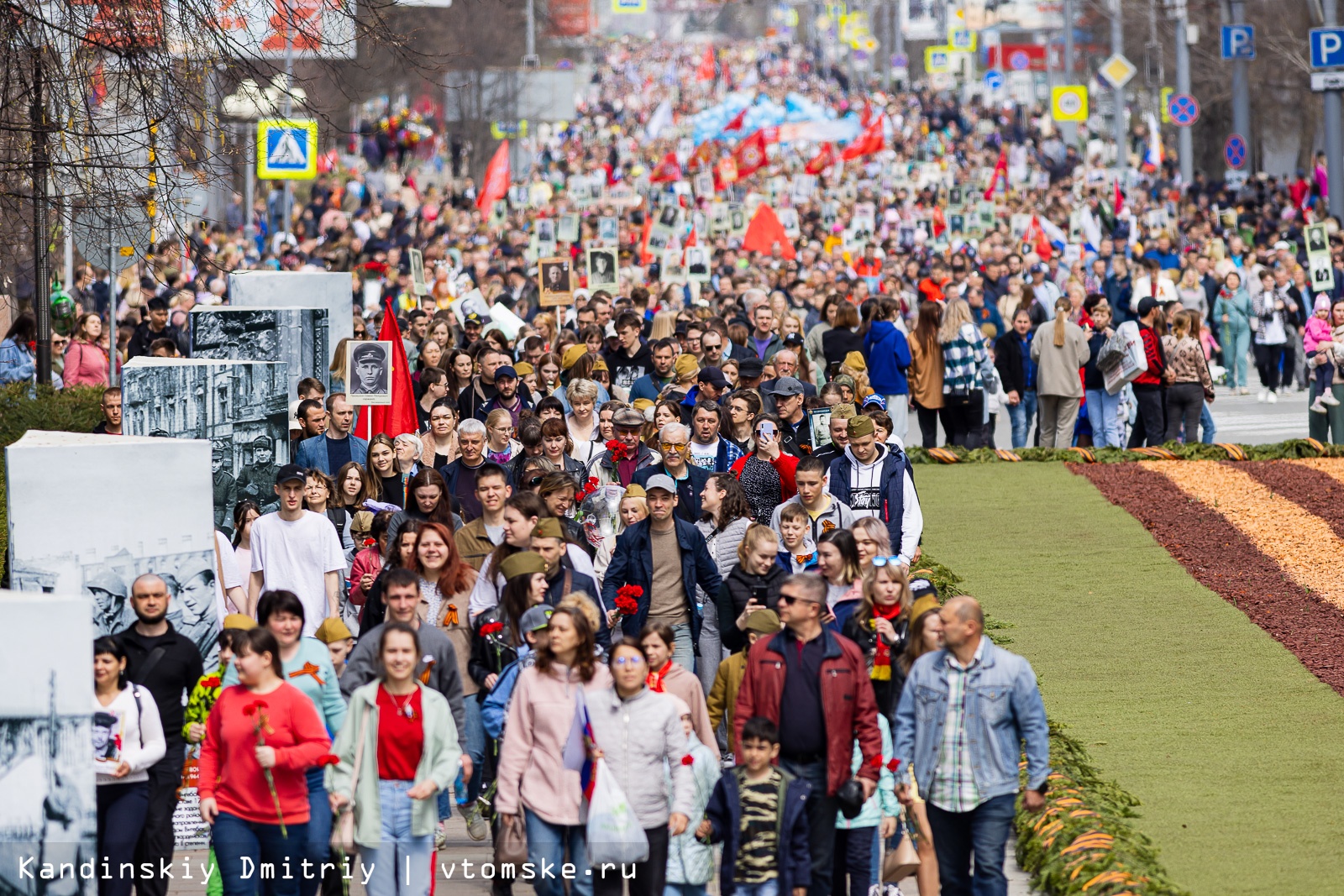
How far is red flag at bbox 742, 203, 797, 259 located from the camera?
35.9 meters

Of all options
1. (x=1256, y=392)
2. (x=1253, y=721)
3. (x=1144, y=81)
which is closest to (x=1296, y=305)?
(x=1256, y=392)

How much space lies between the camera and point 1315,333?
22516 mm

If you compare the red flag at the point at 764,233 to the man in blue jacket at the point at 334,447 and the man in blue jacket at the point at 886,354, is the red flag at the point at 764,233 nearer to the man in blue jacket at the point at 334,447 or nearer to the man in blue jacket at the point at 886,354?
the man in blue jacket at the point at 886,354

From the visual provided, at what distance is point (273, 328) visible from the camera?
16641 mm

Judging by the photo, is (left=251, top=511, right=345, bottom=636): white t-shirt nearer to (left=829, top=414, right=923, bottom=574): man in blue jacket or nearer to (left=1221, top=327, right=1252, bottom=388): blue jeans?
(left=829, top=414, right=923, bottom=574): man in blue jacket

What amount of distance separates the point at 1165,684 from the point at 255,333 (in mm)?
7313

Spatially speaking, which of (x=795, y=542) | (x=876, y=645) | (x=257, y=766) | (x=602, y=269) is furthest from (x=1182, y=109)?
(x=257, y=766)

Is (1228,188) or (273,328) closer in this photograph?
(273,328)

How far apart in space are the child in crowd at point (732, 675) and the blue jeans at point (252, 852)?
6.03 ft

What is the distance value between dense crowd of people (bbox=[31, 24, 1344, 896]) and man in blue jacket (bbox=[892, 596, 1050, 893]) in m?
0.01

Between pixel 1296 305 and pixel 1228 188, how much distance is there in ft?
67.7

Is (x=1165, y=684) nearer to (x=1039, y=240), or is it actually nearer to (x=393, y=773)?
(x=393, y=773)

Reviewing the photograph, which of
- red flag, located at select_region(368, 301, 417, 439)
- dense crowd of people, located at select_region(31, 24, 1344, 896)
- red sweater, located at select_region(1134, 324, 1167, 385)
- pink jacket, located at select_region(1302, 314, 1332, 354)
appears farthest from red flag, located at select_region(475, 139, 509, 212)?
red flag, located at select_region(368, 301, 417, 439)

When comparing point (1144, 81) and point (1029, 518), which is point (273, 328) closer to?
point (1029, 518)
